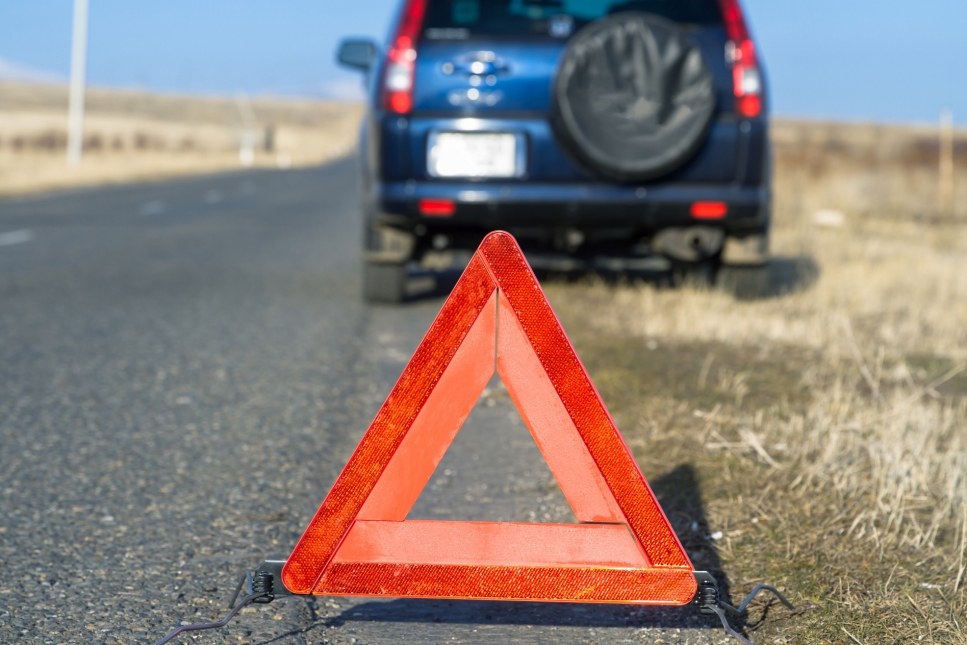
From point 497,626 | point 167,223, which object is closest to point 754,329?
point 497,626

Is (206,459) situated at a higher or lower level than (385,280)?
higher

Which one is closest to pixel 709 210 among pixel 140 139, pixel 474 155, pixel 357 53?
pixel 474 155

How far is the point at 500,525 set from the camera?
2090 millimetres

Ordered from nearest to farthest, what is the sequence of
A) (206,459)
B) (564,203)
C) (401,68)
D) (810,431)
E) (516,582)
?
(516,582)
(206,459)
(810,431)
(401,68)
(564,203)

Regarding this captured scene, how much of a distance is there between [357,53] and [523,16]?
5.04 feet

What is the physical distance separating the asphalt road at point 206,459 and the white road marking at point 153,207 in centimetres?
759

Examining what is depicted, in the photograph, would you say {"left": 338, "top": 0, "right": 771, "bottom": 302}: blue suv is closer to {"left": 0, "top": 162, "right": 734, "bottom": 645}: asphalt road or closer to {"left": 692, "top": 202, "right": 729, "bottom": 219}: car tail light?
{"left": 692, "top": 202, "right": 729, "bottom": 219}: car tail light

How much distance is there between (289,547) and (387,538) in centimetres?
66

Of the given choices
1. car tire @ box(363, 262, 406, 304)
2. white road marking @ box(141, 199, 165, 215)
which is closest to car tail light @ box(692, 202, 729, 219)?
car tire @ box(363, 262, 406, 304)

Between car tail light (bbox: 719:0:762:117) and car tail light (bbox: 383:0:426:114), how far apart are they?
155 cm

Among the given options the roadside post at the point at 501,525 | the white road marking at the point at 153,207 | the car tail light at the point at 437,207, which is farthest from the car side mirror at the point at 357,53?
the white road marking at the point at 153,207

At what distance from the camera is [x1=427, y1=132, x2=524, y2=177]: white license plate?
5289 mm

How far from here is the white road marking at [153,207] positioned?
15320mm

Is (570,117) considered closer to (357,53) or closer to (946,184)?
(357,53)
